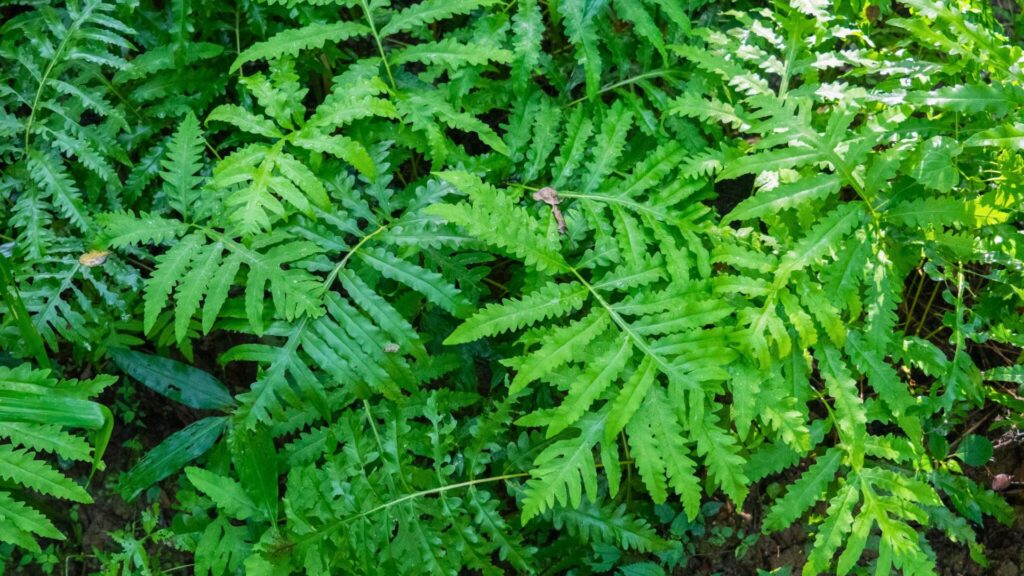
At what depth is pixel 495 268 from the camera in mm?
3416

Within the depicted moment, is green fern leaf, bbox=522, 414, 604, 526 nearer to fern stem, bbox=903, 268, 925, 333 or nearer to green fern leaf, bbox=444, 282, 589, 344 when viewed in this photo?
green fern leaf, bbox=444, 282, 589, 344

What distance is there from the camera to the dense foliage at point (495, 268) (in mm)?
2553

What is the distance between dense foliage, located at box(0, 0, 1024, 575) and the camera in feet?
8.38

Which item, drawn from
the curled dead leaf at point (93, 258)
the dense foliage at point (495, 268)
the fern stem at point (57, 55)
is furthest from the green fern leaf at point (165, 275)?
the fern stem at point (57, 55)

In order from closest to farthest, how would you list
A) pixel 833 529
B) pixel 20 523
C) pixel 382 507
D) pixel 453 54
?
pixel 20 523
pixel 833 529
pixel 382 507
pixel 453 54

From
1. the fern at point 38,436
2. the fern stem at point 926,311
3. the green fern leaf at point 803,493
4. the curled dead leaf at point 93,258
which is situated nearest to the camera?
the fern at point 38,436

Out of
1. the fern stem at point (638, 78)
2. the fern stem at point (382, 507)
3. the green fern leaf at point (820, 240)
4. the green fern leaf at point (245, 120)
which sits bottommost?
the fern stem at point (382, 507)

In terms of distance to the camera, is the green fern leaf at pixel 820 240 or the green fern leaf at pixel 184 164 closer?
the green fern leaf at pixel 820 240

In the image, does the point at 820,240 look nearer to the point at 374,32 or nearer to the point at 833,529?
the point at 833,529

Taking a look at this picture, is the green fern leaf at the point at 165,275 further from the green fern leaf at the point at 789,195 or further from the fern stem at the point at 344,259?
the green fern leaf at the point at 789,195

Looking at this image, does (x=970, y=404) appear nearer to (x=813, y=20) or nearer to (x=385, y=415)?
(x=813, y=20)

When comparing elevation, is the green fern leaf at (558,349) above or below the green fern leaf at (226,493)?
above

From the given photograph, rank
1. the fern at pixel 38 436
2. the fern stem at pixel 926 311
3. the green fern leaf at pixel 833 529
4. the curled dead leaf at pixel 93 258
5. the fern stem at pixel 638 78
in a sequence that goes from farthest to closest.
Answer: the fern stem at pixel 926 311, the fern stem at pixel 638 78, the curled dead leaf at pixel 93 258, the green fern leaf at pixel 833 529, the fern at pixel 38 436

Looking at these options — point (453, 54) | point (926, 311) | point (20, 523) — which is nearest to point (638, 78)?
point (453, 54)
